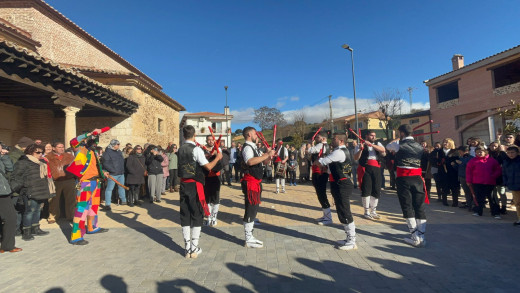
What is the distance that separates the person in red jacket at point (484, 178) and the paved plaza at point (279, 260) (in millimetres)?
275

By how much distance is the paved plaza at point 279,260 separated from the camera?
9.30 feet

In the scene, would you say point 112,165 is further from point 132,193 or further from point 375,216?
point 375,216

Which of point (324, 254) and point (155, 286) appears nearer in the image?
point (155, 286)

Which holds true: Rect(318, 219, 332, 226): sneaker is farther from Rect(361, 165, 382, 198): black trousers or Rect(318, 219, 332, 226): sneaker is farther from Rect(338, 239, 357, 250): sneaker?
Rect(338, 239, 357, 250): sneaker

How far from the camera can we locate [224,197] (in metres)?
8.57

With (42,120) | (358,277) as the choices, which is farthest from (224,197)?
(42,120)

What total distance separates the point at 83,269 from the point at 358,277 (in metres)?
3.53

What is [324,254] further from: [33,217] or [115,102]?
[115,102]

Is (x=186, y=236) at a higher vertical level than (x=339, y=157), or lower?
lower

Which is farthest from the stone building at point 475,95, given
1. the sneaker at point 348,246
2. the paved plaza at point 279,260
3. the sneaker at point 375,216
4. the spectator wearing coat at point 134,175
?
the spectator wearing coat at point 134,175

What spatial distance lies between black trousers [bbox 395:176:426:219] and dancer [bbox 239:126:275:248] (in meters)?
2.27

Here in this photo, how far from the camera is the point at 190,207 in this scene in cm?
374

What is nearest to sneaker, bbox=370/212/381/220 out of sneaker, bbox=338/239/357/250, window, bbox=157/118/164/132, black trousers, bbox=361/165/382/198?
black trousers, bbox=361/165/382/198

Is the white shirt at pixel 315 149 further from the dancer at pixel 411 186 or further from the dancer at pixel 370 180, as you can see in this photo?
the dancer at pixel 411 186
